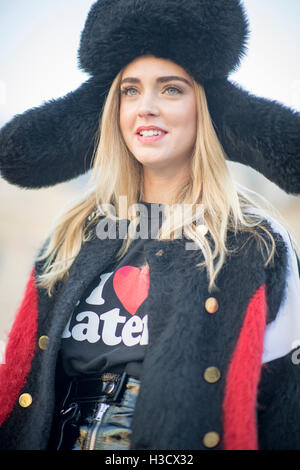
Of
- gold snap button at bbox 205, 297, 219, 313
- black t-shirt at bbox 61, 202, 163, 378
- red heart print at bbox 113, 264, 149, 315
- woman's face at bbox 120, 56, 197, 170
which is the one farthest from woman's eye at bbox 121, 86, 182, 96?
gold snap button at bbox 205, 297, 219, 313

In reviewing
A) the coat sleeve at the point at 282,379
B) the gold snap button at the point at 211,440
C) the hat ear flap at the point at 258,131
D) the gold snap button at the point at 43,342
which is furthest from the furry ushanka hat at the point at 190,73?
the gold snap button at the point at 211,440

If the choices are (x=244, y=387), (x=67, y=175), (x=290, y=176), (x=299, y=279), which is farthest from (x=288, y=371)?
(x=67, y=175)

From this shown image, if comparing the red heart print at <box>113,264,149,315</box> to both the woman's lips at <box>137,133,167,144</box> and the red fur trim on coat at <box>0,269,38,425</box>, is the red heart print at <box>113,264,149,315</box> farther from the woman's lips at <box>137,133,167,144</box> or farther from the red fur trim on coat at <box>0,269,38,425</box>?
the woman's lips at <box>137,133,167,144</box>

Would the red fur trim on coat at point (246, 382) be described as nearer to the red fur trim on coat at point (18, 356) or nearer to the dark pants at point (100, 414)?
the dark pants at point (100, 414)

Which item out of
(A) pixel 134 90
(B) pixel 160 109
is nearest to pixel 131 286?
(B) pixel 160 109

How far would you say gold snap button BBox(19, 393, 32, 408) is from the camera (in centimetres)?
182

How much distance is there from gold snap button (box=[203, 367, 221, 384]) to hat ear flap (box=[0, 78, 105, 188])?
1.18 metres

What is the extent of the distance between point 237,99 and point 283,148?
0.32m

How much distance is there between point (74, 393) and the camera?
1.74 meters

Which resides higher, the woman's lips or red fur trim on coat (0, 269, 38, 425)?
the woman's lips

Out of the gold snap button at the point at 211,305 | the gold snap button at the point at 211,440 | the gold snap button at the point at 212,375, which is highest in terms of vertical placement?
the gold snap button at the point at 211,305

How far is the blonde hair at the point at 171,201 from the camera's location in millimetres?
1798

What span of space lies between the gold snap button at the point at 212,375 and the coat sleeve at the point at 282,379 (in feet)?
0.57

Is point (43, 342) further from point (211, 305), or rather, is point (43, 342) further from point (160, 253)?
point (211, 305)
